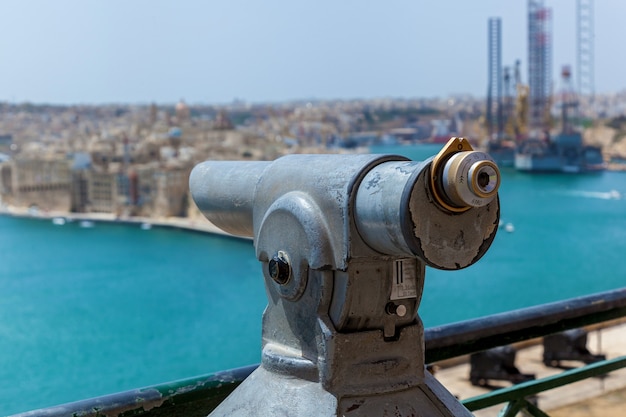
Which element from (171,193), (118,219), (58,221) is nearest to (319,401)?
(171,193)

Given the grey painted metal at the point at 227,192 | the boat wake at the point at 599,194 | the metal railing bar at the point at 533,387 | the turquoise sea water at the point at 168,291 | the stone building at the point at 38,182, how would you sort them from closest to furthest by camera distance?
1. the grey painted metal at the point at 227,192
2. the metal railing bar at the point at 533,387
3. the turquoise sea water at the point at 168,291
4. the boat wake at the point at 599,194
5. the stone building at the point at 38,182

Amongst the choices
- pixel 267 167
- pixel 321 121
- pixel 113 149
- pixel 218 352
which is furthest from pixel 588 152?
pixel 267 167

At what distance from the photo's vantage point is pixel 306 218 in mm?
524

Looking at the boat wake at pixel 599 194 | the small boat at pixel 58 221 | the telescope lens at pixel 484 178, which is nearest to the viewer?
the telescope lens at pixel 484 178

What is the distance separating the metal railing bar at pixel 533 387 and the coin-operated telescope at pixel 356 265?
266 millimetres

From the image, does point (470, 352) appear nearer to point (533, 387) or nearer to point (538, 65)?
point (533, 387)

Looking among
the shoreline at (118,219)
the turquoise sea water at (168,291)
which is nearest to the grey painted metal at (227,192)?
the turquoise sea water at (168,291)

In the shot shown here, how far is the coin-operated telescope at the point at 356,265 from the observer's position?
Result: 0.46 m

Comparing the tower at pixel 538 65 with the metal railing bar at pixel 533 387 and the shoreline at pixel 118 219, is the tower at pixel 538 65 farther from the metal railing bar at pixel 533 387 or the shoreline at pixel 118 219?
the metal railing bar at pixel 533 387

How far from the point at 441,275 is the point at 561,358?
48.1 ft

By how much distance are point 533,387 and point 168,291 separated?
20023 millimetres

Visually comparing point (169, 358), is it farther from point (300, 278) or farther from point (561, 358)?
point (300, 278)

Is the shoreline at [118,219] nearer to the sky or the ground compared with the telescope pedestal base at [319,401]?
nearer to the ground

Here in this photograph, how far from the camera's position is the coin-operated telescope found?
46 cm
